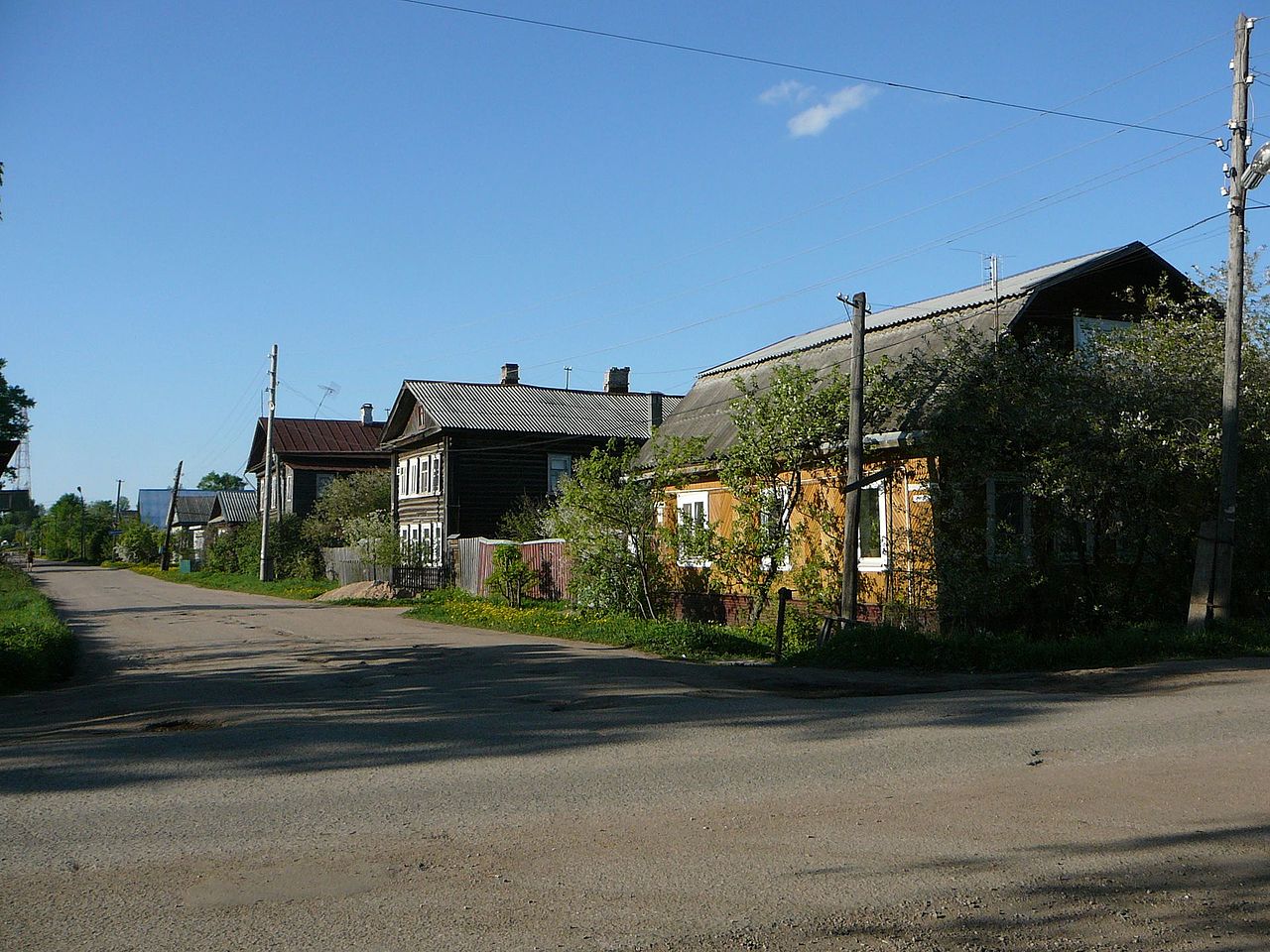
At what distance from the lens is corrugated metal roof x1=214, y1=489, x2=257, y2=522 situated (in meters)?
72.0

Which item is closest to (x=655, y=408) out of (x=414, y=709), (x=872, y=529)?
(x=872, y=529)

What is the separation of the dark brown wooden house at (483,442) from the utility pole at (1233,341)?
24809 mm

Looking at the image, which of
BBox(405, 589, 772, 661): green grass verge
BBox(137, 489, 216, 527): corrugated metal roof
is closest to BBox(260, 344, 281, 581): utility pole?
BBox(405, 589, 772, 661): green grass verge

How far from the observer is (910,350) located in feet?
68.7

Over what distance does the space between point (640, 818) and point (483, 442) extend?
34454 mm

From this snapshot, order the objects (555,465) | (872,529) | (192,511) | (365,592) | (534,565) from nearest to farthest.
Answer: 1. (872,529)
2. (534,565)
3. (365,592)
4. (555,465)
5. (192,511)

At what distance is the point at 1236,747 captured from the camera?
8.66 m

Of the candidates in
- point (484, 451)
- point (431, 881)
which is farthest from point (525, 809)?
point (484, 451)

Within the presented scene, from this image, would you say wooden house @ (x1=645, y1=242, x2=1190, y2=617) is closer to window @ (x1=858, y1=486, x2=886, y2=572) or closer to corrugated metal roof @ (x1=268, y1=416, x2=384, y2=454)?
window @ (x1=858, y1=486, x2=886, y2=572)

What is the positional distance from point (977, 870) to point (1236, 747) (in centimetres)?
427

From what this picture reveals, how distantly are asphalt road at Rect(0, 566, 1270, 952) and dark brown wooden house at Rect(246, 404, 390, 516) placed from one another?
5012 cm

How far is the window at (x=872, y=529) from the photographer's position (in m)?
19.2

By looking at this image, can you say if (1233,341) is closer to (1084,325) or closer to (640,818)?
(1084,325)

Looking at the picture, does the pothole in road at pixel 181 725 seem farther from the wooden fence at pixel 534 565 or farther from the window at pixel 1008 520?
the wooden fence at pixel 534 565
